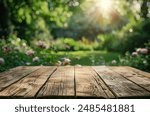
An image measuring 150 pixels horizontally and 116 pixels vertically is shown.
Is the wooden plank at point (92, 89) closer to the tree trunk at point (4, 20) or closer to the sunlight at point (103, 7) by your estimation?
the tree trunk at point (4, 20)

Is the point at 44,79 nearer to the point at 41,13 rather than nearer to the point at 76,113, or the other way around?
the point at 76,113

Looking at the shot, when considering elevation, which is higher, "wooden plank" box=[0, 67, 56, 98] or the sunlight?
the sunlight

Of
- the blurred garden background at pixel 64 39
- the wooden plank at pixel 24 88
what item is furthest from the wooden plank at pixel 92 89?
the blurred garden background at pixel 64 39

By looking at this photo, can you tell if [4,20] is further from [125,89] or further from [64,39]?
[125,89]

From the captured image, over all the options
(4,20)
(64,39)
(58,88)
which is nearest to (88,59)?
(4,20)

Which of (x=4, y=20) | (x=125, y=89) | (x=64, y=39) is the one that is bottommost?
(x=125, y=89)

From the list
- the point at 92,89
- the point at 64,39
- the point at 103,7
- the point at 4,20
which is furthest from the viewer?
the point at 103,7

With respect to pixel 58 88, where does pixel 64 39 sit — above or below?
above

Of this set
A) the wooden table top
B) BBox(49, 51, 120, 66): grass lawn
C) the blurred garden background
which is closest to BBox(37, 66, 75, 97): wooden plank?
the wooden table top

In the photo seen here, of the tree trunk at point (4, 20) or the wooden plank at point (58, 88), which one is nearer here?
the wooden plank at point (58, 88)

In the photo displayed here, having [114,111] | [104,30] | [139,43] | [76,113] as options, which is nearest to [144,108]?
[114,111]

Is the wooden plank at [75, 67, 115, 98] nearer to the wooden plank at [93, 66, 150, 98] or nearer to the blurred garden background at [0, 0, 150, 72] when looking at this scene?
the wooden plank at [93, 66, 150, 98]

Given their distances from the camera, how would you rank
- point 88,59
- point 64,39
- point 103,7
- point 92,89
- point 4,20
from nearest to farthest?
point 92,89 < point 88,59 < point 4,20 < point 64,39 < point 103,7

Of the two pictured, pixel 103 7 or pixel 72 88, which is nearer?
pixel 72 88
